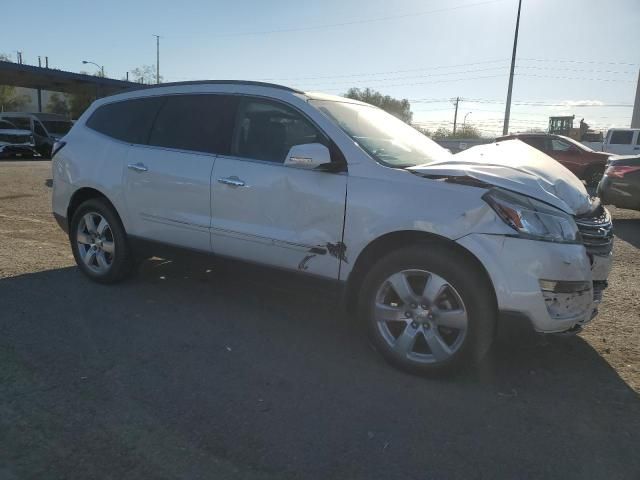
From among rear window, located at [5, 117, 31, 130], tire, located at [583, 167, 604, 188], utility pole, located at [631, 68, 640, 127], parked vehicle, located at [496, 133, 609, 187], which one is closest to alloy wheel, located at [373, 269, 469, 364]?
parked vehicle, located at [496, 133, 609, 187]

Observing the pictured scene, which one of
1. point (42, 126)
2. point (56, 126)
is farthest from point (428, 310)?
point (56, 126)

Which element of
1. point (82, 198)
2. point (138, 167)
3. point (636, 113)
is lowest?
point (82, 198)

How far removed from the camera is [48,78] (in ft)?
128

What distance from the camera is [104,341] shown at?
3943mm

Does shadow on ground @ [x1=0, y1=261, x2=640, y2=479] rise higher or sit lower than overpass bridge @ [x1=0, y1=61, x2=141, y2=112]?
lower

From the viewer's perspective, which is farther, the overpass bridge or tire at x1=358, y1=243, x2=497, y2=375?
the overpass bridge

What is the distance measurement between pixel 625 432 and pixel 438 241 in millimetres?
1427

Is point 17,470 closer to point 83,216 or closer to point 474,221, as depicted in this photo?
point 474,221

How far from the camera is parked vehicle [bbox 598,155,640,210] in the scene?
9523mm

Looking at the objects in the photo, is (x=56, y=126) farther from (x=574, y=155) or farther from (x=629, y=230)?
(x=629, y=230)

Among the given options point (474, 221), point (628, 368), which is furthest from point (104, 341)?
point (628, 368)

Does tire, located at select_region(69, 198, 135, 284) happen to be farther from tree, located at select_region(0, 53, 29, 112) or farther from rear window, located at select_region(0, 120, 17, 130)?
tree, located at select_region(0, 53, 29, 112)

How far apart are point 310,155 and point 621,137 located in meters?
21.9

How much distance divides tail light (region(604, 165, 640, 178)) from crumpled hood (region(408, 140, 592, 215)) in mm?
6611
